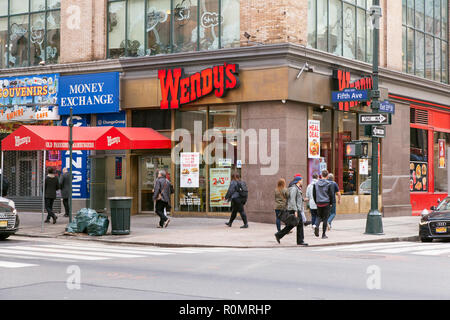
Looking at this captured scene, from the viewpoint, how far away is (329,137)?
79.9 ft

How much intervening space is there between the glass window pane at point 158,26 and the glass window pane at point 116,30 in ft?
4.20

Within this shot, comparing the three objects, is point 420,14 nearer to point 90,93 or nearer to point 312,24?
point 312,24

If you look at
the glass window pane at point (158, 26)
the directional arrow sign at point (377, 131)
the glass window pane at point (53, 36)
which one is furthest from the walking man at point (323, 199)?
the glass window pane at point (53, 36)

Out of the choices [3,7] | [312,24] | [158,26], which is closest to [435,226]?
[312,24]

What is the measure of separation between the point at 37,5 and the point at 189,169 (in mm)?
10382

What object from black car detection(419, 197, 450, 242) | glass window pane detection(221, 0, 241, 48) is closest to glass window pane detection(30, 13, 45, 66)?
glass window pane detection(221, 0, 241, 48)

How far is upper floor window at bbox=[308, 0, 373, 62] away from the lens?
23578 millimetres

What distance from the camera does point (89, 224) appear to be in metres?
18.3

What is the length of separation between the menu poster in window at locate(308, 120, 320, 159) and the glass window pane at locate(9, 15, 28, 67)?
12894 millimetres

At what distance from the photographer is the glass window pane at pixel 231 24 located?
22.9 meters

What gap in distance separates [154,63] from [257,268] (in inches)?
572

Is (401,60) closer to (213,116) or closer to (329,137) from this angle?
(329,137)

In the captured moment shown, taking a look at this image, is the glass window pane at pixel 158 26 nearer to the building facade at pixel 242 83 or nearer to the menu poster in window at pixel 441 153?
the building facade at pixel 242 83
